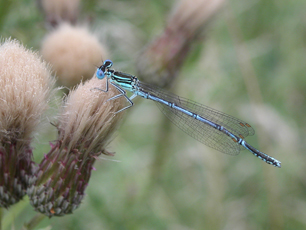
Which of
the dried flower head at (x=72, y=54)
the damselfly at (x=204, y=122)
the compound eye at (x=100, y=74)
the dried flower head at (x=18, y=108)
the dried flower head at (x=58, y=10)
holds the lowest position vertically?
the dried flower head at (x=18, y=108)

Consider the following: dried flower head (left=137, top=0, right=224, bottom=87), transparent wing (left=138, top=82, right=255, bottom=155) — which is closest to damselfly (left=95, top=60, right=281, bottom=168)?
transparent wing (left=138, top=82, right=255, bottom=155)

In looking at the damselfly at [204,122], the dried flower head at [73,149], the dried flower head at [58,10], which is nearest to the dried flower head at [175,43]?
the damselfly at [204,122]

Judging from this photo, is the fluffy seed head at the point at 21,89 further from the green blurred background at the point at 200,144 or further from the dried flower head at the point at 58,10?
the dried flower head at the point at 58,10

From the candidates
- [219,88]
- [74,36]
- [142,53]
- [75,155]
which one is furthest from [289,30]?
[75,155]

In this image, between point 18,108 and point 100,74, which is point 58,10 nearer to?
point 100,74

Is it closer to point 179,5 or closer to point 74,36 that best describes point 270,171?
point 179,5

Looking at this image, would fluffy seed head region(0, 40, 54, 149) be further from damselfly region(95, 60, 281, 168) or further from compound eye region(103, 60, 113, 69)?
damselfly region(95, 60, 281, 168)
